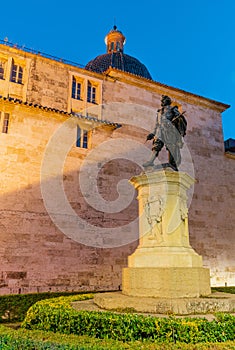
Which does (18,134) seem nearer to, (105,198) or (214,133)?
(105,198)

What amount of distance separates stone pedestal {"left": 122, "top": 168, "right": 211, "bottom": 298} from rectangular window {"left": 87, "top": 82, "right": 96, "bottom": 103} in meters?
9.22

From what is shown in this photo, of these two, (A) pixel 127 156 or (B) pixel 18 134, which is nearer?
(B) pixel 18 134

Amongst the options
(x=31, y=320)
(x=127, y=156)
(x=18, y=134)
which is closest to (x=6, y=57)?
(x=18, y=134)

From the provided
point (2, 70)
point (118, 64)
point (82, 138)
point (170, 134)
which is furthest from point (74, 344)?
point (118, 64)

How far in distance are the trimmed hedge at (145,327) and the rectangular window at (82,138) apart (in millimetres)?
10099

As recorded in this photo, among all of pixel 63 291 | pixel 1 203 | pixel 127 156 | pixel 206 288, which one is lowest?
pixel 63 291

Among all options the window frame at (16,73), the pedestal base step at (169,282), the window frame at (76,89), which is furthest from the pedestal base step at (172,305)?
the window frame at (16,73)

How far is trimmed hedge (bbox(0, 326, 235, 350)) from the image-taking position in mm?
3494

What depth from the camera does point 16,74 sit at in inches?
540

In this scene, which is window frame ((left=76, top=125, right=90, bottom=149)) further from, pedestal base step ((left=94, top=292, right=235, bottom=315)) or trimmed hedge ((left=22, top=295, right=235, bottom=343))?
trimmed hedge ((left=22, top=295, right=235, bottom=343))

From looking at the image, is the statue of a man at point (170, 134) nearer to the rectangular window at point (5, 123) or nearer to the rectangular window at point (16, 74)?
Answer: the rectangular window at point (5, 123)

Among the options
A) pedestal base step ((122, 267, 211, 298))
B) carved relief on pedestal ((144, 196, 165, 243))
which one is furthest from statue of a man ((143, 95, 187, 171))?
pedestal base step ((122, 267, 211, 298))

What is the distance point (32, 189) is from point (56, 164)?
1613mm

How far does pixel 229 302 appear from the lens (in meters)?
5.16
